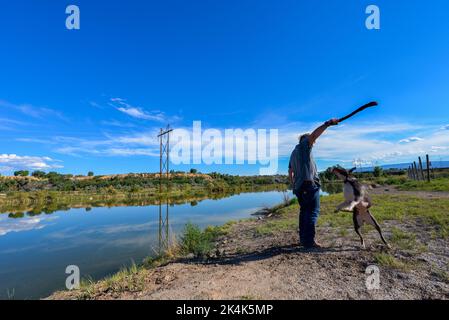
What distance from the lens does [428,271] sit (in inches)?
120

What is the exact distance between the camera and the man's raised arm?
3.53m

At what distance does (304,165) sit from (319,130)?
0.63 m

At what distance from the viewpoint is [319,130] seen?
378 centimetres

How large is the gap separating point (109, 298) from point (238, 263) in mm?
1873

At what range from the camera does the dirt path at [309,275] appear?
8.68 feet

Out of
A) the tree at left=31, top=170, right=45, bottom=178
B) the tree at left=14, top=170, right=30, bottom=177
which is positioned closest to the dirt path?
the tree at left=31, top=170, right=45, bottom=178

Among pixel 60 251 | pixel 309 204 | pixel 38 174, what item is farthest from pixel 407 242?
pixel 38 174

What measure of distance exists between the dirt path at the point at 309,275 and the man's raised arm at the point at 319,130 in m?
1.81

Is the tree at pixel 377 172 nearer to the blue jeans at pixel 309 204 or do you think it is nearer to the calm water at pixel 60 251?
the calm water at pixel 60 251

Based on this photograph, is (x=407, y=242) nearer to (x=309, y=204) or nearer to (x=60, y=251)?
(x=309, y=204)

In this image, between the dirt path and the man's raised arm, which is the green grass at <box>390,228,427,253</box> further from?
the man's raised arm

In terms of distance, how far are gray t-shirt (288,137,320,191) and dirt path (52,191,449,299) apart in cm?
118

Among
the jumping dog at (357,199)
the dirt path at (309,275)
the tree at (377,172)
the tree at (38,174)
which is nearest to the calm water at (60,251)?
the dirt path at (309,275)
